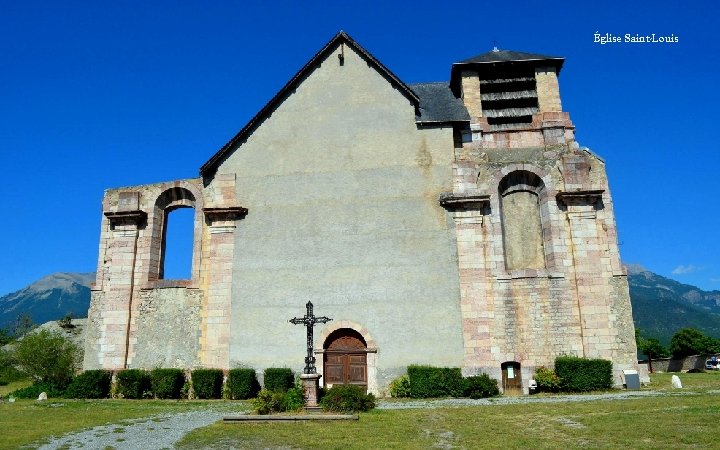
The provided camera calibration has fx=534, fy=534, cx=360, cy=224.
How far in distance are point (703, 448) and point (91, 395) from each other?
1842 centimetres

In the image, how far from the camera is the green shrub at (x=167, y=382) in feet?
61.0

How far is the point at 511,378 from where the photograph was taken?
17984mm

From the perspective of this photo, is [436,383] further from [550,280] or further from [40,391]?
[40,391]

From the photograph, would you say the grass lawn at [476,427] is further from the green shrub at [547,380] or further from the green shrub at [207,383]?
the green shrub at [207,383]

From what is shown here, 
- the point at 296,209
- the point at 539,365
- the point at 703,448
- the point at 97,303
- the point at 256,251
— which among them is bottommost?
the point at 703,448

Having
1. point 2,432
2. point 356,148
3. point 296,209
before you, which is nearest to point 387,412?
point 2,432

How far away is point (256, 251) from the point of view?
Answer: 20141 mm

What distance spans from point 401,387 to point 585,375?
5929mm

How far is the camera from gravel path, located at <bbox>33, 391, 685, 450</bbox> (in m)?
9.38

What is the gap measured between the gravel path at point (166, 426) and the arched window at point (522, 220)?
16.8 feet

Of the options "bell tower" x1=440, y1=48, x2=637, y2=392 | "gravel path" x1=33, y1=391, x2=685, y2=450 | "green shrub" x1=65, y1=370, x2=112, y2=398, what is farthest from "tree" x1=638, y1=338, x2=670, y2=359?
"green shrub" x1=65, y1=370, x2=112, y2=398

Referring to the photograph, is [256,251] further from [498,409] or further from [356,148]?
[498,409]

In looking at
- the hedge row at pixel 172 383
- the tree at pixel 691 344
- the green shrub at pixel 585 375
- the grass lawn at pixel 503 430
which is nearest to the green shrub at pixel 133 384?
the hedge row at pixel 172 383

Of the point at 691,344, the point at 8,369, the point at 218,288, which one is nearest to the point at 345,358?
the point at 218,288
